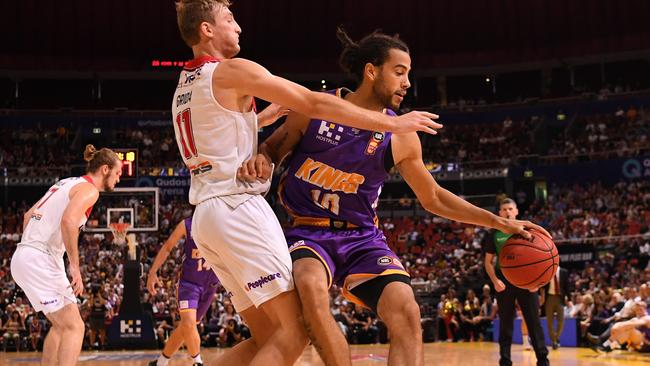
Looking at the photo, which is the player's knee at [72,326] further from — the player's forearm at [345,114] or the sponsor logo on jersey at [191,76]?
the player's forearm at [345,114]

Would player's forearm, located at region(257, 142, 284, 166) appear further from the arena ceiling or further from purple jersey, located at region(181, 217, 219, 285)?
A: the arena ceiling

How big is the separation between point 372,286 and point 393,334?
1.17 ft

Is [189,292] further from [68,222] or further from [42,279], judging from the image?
[68,222]

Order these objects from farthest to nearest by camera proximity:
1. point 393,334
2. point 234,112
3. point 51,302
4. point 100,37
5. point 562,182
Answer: point 100,37, point 562,182, point 51,302, point 393,334, point 234,112

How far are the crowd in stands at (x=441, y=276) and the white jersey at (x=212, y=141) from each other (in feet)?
36.1

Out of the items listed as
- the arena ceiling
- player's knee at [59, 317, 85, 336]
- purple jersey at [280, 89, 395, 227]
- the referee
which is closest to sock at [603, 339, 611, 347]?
the referee

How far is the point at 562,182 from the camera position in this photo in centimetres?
3022

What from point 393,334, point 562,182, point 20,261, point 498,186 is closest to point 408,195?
point 498,186

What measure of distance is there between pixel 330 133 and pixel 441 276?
19414 millimetres

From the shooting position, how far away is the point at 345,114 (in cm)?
396

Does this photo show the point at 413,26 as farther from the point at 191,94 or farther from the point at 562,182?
the point at 191,94

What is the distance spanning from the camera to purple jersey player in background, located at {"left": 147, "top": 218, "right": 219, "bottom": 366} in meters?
9.21

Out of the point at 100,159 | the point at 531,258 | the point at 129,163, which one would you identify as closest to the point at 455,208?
the point at 531,258

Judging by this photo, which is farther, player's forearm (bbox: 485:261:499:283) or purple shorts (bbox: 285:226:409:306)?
player's forearm (bbox: 485:261:499:283)
